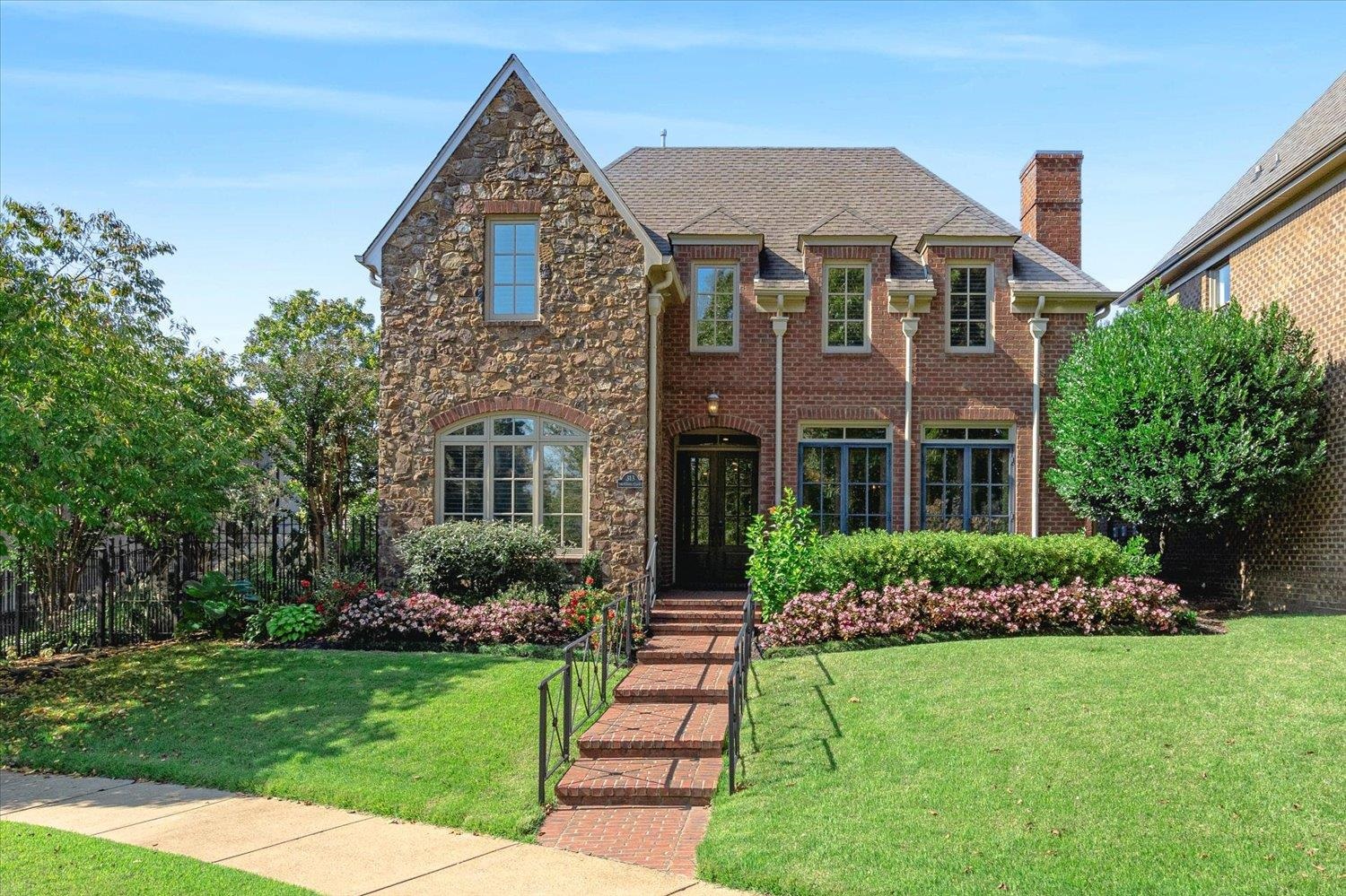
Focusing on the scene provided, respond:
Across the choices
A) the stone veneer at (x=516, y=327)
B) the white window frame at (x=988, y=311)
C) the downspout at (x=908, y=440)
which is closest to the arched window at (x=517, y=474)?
the stone veneer at (x=516, y=327)

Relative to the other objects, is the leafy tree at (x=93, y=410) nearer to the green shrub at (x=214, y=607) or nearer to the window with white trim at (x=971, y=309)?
the green shrub at (x=214, y=607)

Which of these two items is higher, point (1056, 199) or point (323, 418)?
point (1056, 199)

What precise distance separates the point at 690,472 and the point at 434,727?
312 inches

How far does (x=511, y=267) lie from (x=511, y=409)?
2093 millimetres

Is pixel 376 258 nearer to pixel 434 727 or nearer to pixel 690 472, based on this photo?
pixel 690 472

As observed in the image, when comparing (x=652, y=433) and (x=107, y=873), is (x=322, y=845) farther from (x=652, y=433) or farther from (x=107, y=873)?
(x=652, y=433)

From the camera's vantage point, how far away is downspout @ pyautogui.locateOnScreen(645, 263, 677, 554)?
1484cm

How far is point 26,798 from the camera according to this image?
875 cm

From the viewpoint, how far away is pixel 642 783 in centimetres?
846

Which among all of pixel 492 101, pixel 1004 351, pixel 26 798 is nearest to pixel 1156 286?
pixel 1004 351

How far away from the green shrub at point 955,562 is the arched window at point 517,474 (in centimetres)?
366

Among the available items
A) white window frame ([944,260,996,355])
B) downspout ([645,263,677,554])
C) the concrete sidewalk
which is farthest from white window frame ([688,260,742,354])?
the concrete sidewalk

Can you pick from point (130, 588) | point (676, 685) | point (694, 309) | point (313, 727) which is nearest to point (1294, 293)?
point (694, 309)

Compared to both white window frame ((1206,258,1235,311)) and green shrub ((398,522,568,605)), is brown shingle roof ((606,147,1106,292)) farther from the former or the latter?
green shrub ((398,522,568,605))
